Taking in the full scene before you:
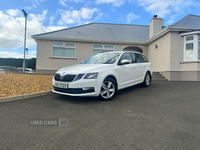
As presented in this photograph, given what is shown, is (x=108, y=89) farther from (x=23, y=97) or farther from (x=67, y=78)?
(x=23, y=97)

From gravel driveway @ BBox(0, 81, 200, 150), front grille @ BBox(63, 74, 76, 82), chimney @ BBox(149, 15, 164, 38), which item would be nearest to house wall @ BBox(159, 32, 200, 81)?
chimney @ BBox(149, 15, 164, 38)

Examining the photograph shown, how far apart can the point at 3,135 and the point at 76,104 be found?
73.8 inches

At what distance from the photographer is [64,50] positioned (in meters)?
11.6

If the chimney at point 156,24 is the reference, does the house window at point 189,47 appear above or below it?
below

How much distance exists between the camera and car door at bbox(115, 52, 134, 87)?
4543mm

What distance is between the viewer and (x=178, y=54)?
8984 mm

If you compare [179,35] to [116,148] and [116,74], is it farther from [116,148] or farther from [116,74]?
[116,148]

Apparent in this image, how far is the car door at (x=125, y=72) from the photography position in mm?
4543

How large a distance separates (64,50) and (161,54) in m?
8.15

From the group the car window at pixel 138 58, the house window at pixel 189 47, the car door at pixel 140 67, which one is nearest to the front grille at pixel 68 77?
the car door at pixel 140 67

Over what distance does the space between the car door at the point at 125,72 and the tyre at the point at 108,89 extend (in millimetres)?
404

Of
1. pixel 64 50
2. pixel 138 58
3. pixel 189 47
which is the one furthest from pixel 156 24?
pixel 64 50

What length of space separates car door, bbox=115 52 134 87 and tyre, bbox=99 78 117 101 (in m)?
0.40

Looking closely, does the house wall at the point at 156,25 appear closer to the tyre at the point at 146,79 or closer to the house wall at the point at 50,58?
the house wall at the point at 50,58
